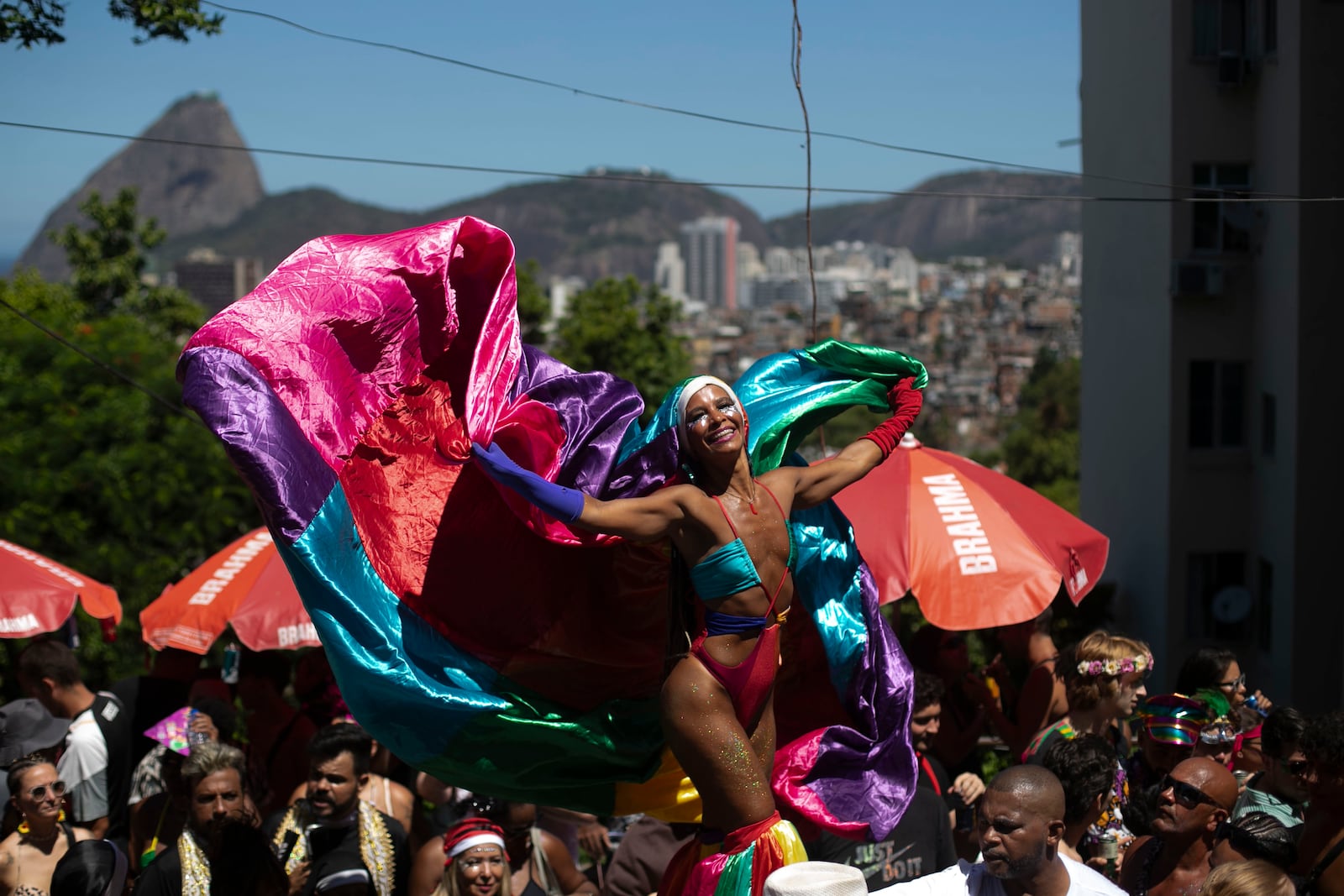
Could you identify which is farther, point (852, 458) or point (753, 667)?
point (852, 458)

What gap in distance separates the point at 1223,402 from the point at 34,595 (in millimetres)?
15353

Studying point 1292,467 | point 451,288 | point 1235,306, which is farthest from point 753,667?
point 1235,306

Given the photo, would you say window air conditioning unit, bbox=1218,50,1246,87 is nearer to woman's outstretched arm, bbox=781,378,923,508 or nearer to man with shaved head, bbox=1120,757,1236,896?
woman's outstretched arm, bbox=781,378,923,508

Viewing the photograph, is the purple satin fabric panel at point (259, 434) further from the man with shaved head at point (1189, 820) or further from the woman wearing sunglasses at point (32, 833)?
the man with shaved head at point (1189, 820)

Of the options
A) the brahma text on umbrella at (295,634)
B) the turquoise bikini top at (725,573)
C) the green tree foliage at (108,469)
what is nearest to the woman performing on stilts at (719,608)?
the turquoise bikini top at (725,573)

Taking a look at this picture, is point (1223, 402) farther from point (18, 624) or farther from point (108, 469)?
point (18, 624)

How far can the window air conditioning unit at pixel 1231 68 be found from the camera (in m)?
17.4

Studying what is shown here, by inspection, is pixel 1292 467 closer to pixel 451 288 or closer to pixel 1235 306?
pixel 1235 306

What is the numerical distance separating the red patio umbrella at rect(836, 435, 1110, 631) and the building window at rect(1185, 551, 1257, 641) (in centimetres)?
1191

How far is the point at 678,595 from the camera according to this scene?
14.7ft

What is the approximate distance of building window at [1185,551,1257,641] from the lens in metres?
18.1

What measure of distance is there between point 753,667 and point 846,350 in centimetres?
130

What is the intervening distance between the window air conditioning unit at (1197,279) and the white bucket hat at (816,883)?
1590 centimetres

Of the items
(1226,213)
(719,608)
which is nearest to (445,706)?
(719,608)
